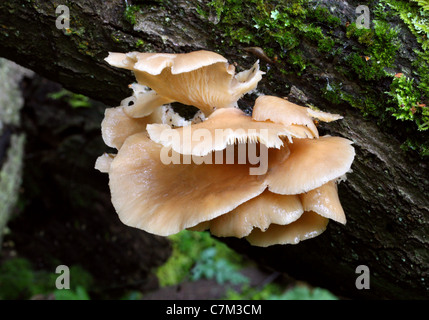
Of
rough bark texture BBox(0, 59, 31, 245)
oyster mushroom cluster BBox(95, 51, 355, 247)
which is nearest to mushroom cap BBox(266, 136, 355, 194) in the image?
oyster mushroom cluster BBox(95, 51, 355, 247)

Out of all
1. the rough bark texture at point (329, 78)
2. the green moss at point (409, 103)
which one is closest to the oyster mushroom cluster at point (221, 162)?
the rough bark texture at point (329, 78)

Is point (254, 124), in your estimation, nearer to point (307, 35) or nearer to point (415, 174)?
point (307, 35)

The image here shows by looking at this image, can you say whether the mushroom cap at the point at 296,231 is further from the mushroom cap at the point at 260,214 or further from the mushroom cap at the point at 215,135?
the mushroom cap at the point at 215,135

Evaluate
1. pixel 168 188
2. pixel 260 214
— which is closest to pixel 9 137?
pixel 168 188

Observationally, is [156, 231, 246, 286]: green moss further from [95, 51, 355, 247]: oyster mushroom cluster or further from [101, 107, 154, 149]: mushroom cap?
[95, 51, 355, 247]: oyster mushroom cluster

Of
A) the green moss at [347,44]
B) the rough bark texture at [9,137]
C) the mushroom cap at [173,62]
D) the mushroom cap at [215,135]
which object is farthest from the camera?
the rough bark texture at [9,137]

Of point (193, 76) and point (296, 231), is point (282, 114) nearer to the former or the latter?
point (193, 76)
